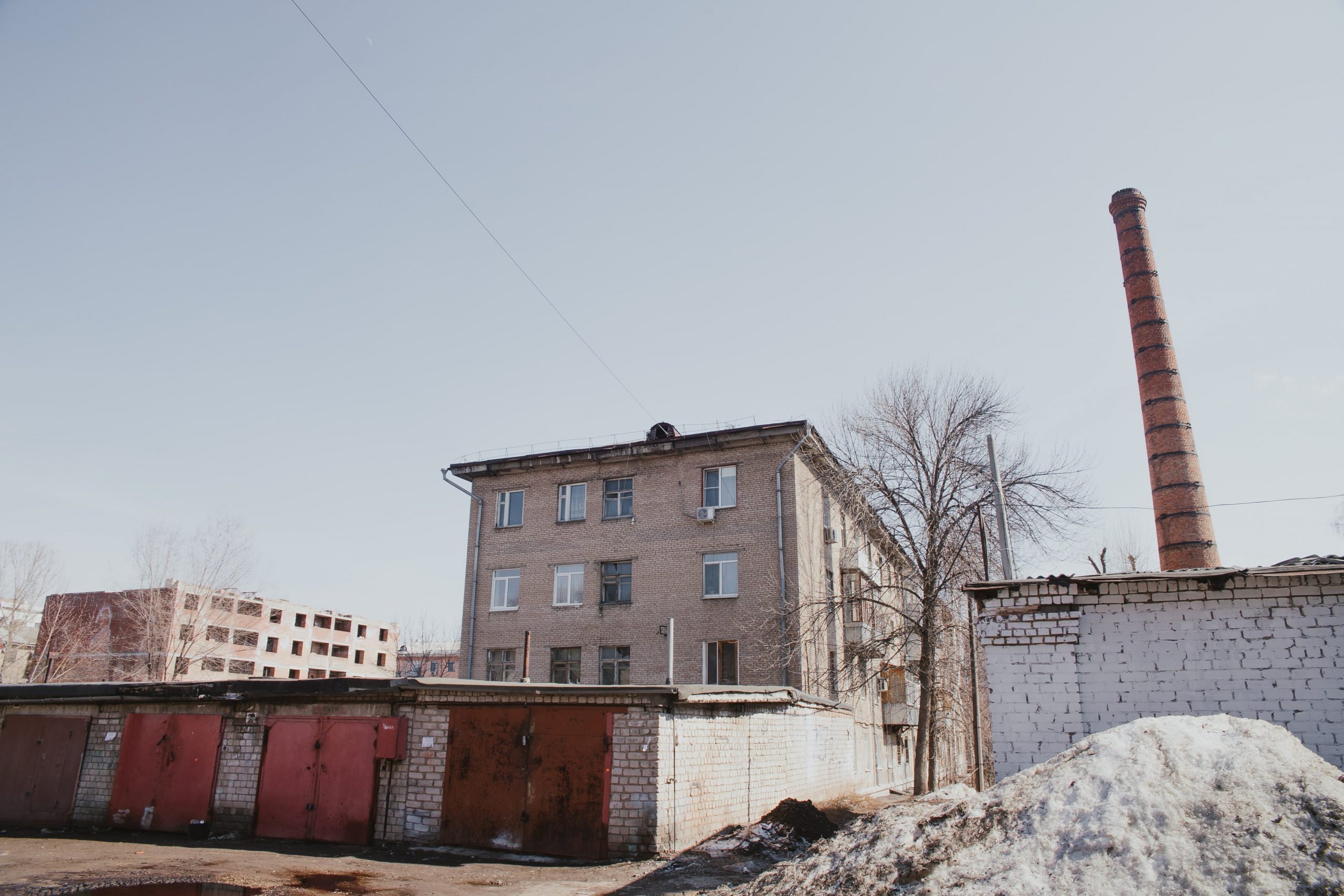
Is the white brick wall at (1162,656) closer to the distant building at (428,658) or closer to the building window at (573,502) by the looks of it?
the building window at (573,502)

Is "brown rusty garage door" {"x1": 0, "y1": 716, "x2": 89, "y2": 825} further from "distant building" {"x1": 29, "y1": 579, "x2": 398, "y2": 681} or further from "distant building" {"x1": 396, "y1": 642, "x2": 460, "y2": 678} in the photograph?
"distant building" {"x1": 396, "y1": 642, "x2": 460, "y2": 678}

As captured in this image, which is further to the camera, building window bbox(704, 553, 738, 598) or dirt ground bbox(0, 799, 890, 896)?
building window bbox(704, 553, 738, 598)

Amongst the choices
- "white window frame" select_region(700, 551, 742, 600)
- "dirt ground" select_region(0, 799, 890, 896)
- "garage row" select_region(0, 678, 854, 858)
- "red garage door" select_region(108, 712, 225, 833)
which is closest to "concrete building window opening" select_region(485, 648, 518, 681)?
"white window frame" select_region(700, 551, 742, 600)

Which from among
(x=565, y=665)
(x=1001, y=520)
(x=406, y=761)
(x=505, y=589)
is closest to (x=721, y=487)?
(x=565, y=665)

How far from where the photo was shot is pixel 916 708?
3084 centimetres

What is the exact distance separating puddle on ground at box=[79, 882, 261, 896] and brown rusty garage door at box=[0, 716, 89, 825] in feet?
27.2

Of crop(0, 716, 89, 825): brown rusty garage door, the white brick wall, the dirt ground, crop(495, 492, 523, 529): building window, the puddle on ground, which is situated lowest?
the dirt ground

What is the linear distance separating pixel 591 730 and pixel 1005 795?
661 centimetres

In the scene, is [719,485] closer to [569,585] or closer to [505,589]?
[569,585]

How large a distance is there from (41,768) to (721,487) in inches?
699

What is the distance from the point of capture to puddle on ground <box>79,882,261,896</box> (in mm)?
9461

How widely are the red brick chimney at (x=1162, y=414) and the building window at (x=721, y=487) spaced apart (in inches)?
479

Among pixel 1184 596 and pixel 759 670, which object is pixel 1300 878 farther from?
pixel 759 670

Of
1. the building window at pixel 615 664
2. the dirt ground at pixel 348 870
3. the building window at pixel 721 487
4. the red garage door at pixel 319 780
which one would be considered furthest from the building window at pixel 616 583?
the dirt ground at pixel 348 870
